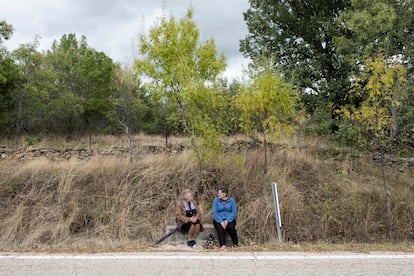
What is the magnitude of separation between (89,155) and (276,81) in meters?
6.70

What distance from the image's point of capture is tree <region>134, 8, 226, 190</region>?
7652 mm

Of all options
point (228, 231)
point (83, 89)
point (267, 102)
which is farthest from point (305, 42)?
point (83, 89)

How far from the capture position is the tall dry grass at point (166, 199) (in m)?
7.98

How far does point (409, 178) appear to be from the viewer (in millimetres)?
9891

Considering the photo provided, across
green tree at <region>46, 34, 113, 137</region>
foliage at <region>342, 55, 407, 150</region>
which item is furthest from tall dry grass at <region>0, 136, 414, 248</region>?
green tree at <region>46, 34, 113, 137</region>

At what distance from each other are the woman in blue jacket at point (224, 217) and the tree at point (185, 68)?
1410 millimetres

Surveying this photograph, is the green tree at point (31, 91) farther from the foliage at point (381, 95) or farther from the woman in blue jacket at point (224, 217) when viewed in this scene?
the foliage at point (381, 95)

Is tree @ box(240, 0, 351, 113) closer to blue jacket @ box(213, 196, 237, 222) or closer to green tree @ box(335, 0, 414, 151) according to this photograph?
green tree @ box(335, 0, 414, 151)

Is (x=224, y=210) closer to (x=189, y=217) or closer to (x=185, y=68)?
(x=189, y=217)

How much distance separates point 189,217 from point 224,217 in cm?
74

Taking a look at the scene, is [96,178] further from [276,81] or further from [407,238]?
[407,238]

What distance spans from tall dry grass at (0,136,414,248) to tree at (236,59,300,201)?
170 centimetres

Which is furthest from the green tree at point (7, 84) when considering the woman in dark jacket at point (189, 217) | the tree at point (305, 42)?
the woman in dark jacket at point (189, 217)

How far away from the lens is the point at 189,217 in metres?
7.28
